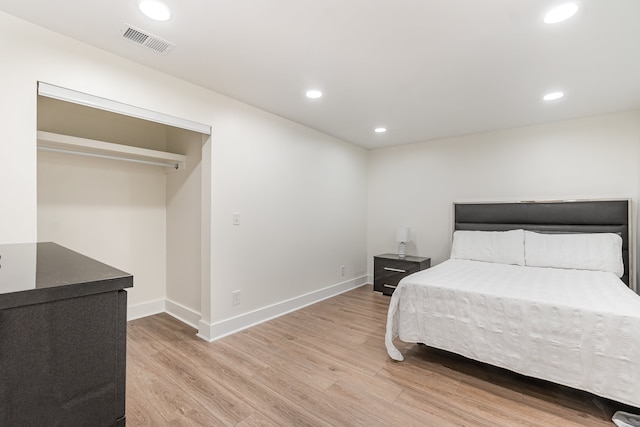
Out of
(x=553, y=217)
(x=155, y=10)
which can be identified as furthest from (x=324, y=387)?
(x=553, y=217)

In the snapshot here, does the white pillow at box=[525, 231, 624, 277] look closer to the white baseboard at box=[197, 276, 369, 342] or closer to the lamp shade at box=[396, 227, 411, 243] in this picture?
the lamp shade at box=[396, 227, 411, 243]

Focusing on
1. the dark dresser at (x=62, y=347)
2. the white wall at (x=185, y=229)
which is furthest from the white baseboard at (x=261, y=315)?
the dark dresser at (x=62, y=347)

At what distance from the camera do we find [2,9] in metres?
1.64

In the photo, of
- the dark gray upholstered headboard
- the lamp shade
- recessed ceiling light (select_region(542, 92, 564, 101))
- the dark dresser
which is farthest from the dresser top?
the dark gray upholstered headboard

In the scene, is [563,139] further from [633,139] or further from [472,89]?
[472,89]

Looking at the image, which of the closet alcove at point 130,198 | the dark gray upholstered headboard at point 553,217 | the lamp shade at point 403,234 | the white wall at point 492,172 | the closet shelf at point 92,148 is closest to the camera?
the closet shelf at point 92,148

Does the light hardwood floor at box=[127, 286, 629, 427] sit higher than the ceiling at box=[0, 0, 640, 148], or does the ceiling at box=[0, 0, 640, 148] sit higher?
the ceiling at box=[0, 0, 640, 148]

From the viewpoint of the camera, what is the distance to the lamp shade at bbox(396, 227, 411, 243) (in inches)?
171

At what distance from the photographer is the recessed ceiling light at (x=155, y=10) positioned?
1581 millimetres

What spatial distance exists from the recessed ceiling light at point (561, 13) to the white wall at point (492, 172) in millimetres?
2323

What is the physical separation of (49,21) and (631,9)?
131 inches

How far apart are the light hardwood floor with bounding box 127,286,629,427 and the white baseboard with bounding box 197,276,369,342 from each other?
9 cm

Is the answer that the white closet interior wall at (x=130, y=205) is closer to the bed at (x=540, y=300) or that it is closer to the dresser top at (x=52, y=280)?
the dresser top at (x=52, y=280)

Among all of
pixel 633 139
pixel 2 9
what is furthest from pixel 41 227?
pixel 633 139
